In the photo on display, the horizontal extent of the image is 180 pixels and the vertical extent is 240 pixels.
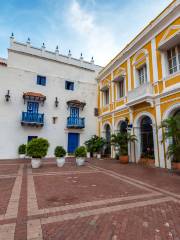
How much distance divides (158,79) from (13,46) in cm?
1412

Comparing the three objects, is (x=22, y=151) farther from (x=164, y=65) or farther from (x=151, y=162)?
(x=164, y=65)

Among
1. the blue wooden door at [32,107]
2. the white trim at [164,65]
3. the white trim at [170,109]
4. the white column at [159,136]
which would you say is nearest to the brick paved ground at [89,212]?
the white column at [159,136]

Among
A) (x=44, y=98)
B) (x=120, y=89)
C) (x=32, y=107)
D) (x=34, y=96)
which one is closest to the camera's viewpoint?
(x=120, y=89)

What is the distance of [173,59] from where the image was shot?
9828 millimetres

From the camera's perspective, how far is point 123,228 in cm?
290

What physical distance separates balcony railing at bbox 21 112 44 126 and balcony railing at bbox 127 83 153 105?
8731mm

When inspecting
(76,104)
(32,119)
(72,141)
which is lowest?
(72,141)

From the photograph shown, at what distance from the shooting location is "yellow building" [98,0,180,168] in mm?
A: 9438

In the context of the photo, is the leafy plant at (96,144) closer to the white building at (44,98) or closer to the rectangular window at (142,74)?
the white building at (44,98)

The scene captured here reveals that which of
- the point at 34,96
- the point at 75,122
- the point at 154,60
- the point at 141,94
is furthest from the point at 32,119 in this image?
the point at 154,60

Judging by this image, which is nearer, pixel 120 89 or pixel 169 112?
pixel 169 112

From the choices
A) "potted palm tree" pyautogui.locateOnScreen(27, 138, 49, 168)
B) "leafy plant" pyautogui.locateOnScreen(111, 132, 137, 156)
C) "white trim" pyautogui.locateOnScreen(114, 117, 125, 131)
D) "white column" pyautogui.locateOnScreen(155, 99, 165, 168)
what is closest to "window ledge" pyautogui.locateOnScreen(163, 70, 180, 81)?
"white column" pyautogui.locateOnScreen(155, 99, 165, 168)

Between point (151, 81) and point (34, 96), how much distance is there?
10.7 metres

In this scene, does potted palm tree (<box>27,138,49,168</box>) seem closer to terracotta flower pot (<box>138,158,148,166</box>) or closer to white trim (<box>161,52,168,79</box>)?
terracotta flower pot (<box>138,158,148,166</box>)
